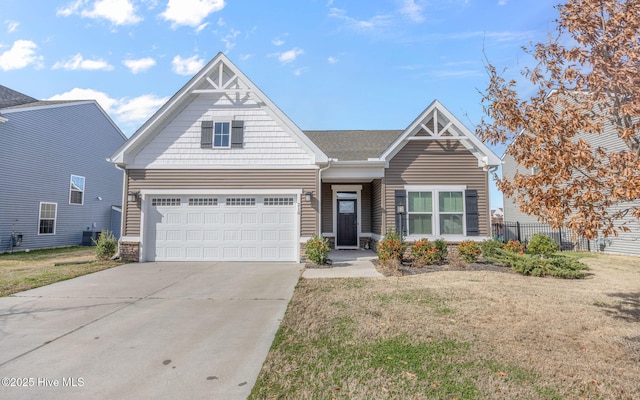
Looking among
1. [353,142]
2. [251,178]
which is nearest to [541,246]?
[353,142]

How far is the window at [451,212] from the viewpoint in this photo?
38.2 feet

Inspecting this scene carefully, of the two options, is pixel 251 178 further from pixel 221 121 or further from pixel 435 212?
pixel 435 212

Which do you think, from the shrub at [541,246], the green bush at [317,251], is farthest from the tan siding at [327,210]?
the shrub at [541,246]

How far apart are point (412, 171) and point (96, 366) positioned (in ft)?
34.7

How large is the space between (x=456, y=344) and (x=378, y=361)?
1197mm

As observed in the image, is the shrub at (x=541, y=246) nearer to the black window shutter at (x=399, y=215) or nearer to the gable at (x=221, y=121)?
the black window shutter at (x=399, y=215)

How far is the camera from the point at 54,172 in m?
16.7

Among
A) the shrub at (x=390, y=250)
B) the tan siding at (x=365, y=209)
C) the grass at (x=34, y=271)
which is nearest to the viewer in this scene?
the grass at (x=34, y=271)

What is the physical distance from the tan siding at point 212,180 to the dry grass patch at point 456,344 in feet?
15.8

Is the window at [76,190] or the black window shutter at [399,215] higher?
the window at [76,190]

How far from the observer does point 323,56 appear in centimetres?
1343

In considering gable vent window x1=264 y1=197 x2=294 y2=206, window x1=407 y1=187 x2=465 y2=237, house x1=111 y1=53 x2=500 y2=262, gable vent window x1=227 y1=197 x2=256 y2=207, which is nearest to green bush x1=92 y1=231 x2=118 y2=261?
house x1=111 y1=53 x2=500 y2=262

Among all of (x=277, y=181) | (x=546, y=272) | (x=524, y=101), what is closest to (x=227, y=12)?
(x=277, y=181)

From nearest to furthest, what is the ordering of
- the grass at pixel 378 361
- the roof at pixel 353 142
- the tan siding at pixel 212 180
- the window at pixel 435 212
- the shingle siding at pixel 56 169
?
the grass at pixel 378 361 < the tan siding at pixel 212 180 < the window at pixel 435 212 < the roof at pixel 353 142 < the shingle siding at pixel 56 169
